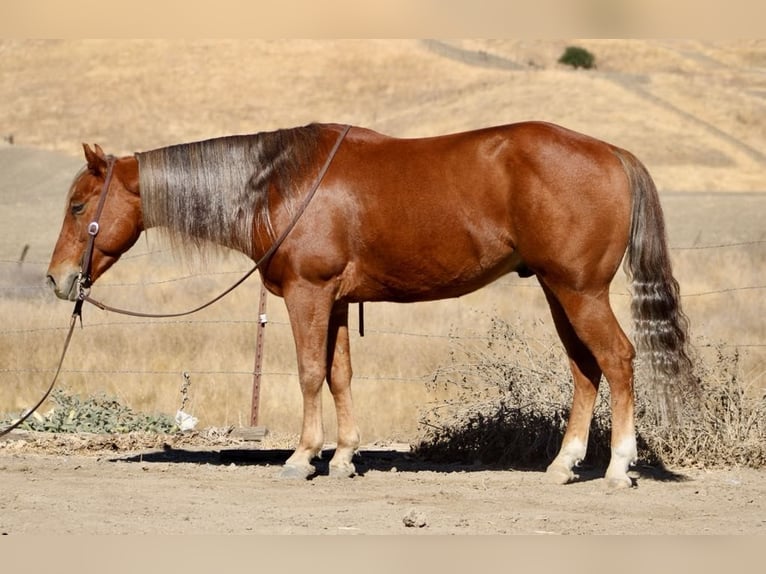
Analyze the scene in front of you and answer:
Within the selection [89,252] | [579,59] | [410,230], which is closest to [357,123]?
[579,59]

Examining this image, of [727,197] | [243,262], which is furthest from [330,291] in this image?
[727,197]

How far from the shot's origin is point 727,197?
112 feet

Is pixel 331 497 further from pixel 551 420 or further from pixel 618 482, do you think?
pixel 551 420

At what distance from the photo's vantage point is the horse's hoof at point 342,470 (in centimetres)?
773

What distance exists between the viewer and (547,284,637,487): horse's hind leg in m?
7.27

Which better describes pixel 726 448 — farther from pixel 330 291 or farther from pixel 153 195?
pixel 153 195

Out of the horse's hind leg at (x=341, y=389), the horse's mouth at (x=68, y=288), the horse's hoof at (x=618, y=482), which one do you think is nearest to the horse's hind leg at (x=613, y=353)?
the horse's hoof at (x=618, y=482)

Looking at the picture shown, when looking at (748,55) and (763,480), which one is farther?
(748,55)

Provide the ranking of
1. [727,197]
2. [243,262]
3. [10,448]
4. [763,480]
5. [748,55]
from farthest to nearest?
[748,55] < [727,197] < [243,262] < [10,448] < [763,480]

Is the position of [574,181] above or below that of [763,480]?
above

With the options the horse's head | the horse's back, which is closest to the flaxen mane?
the horse's head

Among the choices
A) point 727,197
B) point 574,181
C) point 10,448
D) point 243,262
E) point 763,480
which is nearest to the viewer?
point 574,181

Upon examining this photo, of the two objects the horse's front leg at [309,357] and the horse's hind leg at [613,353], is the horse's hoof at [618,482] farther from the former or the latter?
the horse's front leg at [309,357]

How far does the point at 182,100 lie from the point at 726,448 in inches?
1845
